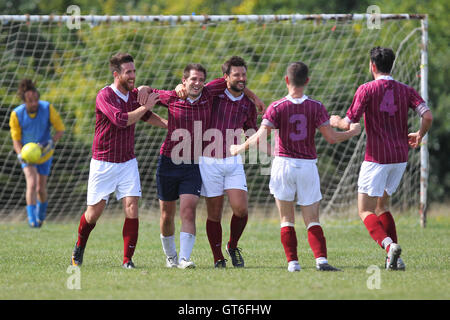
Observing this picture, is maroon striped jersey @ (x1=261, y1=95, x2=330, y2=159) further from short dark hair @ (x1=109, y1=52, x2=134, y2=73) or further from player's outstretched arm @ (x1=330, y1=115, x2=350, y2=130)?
short dark hair @ (x1=109, y1=52, x2=134, y2=73)

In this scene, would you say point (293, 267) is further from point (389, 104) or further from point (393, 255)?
point (389, 104)

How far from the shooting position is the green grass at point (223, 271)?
216 inches

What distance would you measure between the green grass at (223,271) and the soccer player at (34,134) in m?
0.62

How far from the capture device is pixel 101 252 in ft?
28.2

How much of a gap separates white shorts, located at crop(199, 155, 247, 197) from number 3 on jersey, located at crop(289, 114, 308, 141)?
0.81 metres

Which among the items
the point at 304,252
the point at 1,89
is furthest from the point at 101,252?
the point at 1,89

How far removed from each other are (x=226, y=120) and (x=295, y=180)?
3.41 ft

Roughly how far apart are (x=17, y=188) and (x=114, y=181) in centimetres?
690

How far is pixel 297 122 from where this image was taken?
6594 mm

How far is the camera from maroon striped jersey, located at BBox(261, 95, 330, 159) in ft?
21.6

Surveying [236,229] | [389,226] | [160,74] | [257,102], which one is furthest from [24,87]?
[389,226]

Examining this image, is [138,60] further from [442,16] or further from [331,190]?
[442,16]

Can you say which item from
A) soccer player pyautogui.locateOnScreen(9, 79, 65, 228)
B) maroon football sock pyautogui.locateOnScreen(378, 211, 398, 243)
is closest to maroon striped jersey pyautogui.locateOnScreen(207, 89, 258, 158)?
maroon football sock pyautogui.locateOnScreen(378, 211, 398, 243)

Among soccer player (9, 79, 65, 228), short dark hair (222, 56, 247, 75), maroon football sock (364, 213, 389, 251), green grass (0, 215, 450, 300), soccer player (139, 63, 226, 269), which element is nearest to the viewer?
green grass (0, 215, 450, 300)
